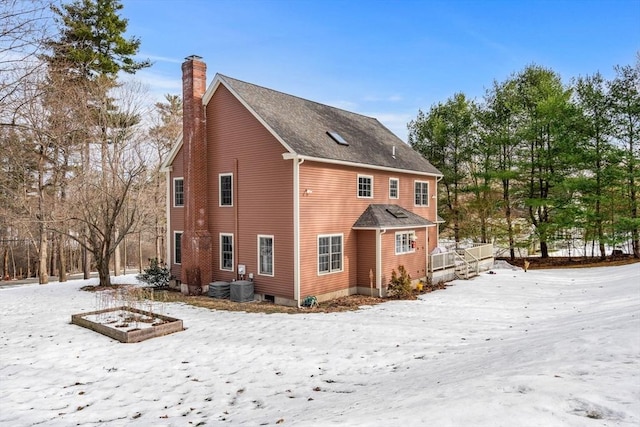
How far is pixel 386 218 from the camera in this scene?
1614cm

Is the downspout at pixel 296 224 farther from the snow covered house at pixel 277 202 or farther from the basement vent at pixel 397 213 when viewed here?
the basement vent at pixel 397 213

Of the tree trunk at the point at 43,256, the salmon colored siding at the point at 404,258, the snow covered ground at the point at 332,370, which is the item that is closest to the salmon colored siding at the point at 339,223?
the salmon colored siding at the point at 404,258

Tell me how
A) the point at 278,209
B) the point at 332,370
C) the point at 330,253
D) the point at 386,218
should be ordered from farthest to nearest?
the point at 386,218
the point at 330,253
the point at 278,209
the point at 332,370

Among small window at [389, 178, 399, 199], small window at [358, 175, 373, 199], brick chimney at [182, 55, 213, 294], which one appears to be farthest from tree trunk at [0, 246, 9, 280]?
small window at [389, 178, 399, 199]

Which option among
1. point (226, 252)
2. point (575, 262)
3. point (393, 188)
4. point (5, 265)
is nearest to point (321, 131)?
point (393, 188)

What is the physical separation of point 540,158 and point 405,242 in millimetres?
15776

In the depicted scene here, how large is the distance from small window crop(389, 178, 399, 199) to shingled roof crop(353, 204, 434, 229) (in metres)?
0.62

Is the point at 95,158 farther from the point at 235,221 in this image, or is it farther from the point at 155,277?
the point at 235,221

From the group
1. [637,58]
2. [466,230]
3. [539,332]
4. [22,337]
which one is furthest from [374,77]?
[22,337]

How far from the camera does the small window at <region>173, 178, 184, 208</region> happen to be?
17.9 meters

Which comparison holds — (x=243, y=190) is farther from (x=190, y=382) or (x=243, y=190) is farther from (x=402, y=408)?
(x=402, y=408)

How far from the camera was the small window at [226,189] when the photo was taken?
1555cm

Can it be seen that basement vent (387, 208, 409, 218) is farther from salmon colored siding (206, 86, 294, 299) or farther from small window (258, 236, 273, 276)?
small window (258, 236, 273, 276)

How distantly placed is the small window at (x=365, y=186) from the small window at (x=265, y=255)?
465 cm
